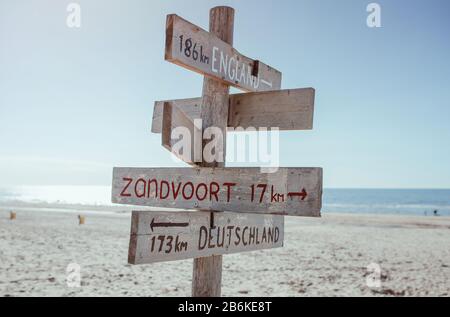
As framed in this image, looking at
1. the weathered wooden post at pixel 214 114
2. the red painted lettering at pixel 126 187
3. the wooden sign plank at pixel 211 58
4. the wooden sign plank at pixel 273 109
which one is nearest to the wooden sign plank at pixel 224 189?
the red painted lettering at pixel 126 187

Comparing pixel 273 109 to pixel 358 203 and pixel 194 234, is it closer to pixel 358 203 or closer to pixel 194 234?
pixel 194 234

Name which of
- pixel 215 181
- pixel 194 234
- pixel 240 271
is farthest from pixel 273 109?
pixel 240 271

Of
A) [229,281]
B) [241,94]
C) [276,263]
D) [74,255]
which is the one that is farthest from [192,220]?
[74,255]

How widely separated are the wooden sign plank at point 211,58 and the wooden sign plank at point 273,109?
14 centimetres

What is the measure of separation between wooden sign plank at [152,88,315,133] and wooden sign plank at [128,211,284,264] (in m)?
0.64

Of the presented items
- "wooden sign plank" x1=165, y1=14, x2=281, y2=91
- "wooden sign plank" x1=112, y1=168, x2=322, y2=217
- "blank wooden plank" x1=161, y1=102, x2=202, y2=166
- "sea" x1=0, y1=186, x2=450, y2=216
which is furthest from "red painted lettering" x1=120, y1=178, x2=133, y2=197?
"sea" x1=0, y1=186, x2=450, y2=216

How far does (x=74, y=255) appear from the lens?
9.95m

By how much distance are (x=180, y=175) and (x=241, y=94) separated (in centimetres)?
79

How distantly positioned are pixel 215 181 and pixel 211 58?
2.58ft

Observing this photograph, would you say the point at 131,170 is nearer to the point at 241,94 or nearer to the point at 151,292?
the point at 241,94

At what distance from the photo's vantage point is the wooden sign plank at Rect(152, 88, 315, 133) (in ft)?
8.82

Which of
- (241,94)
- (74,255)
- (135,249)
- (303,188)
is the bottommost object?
(74,255)

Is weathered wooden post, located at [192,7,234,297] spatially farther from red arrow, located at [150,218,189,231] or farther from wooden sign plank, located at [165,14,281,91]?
red arrow, located at [150,218,189,231]

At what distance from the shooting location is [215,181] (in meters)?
2.40
